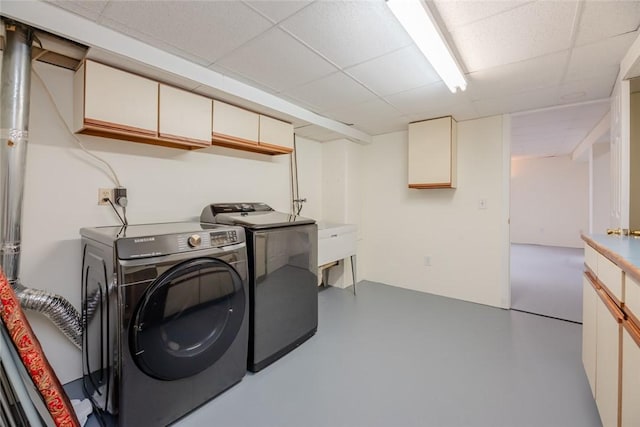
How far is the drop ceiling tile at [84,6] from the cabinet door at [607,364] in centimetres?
275

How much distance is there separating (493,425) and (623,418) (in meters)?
0.60

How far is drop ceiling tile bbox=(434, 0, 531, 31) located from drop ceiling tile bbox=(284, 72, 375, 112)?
0.83 meters

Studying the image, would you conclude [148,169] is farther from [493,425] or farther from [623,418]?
[623,418]

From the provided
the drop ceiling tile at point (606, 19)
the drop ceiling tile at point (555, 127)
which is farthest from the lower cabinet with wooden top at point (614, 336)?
the drop ceiling tile at point (555, 127)

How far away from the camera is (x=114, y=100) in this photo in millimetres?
1717

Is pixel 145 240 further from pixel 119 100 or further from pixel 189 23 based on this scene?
pixel 189 23

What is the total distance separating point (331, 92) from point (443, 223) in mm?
2154

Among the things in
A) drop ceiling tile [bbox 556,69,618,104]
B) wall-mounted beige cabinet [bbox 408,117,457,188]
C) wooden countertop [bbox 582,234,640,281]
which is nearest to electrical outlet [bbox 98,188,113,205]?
wooden countertop [bbox 582,234,640,281]

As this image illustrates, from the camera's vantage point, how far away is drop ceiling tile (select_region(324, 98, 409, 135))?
284 centimetres

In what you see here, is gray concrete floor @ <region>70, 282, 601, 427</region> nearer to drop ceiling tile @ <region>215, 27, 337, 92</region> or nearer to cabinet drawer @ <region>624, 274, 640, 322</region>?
cabinet drawer @ <region>624, 274, 640, 322</region>

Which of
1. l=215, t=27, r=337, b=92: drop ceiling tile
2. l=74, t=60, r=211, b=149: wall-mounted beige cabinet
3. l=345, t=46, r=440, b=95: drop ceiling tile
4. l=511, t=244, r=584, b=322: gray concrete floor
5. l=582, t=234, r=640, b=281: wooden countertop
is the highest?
l=345, t=46, r=440, b=95: drop ceiling tile

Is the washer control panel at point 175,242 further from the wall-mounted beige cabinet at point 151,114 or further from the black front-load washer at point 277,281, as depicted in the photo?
the wall-mounted beige cabinet at point 151,114

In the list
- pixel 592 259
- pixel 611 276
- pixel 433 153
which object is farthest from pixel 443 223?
pixel 611 276

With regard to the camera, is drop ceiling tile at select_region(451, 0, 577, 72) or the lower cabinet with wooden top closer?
the lower cabinet with wooden top
